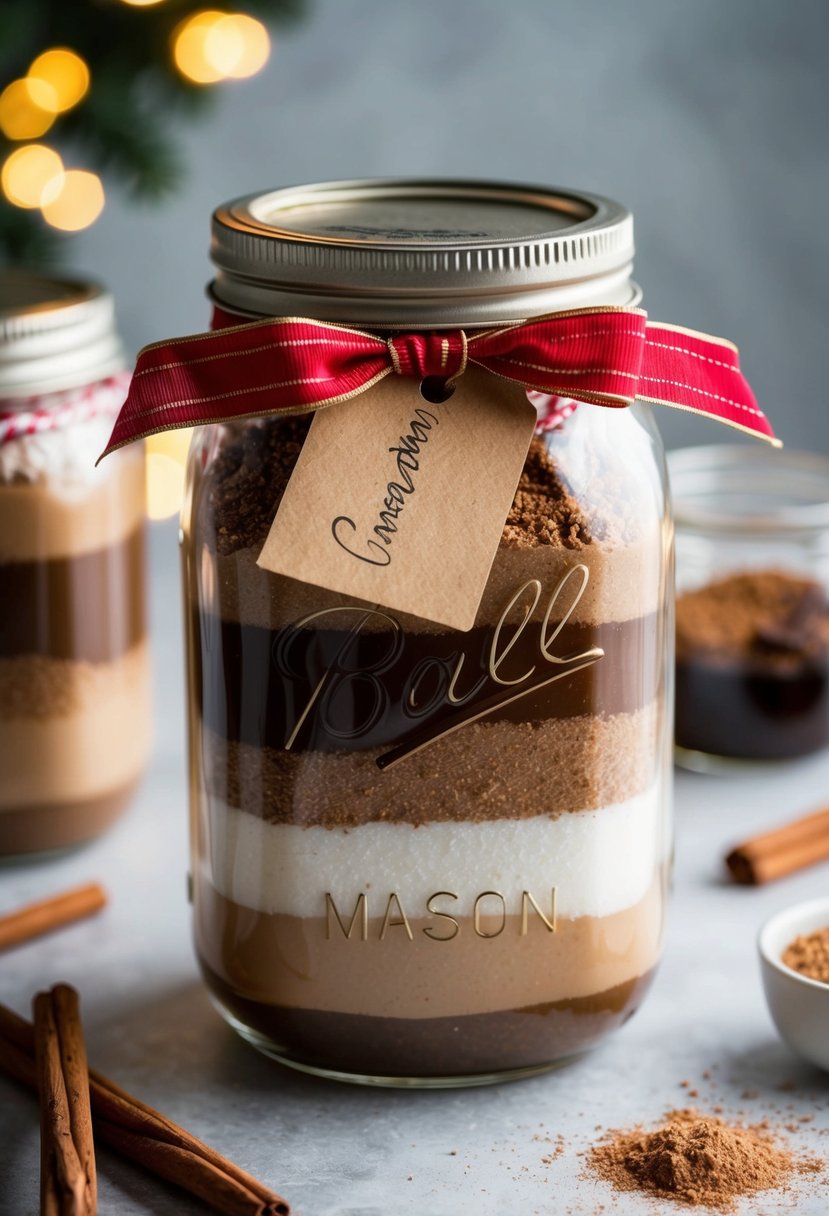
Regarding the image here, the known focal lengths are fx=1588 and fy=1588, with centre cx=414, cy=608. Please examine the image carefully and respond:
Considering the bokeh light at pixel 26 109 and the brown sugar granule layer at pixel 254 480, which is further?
the bokeh light at pixel 26 109

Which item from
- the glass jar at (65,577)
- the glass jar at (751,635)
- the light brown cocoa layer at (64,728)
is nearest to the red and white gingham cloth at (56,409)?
the glass jar at (65,577)

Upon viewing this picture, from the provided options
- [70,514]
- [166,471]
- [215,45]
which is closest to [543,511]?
[70,514]

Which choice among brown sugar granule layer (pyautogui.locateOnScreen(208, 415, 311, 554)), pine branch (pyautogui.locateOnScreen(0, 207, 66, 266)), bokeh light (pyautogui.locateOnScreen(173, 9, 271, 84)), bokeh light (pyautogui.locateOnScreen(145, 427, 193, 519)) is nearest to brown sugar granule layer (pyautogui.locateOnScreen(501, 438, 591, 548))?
brown sugar granule layer (pyautogui.locateOnScreen(208, 415, 311, 554))

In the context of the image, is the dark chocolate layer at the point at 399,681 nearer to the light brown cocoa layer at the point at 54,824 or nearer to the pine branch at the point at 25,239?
the light brown cocoa layer at the point at 54,824

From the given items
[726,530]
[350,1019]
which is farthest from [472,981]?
[726,530]

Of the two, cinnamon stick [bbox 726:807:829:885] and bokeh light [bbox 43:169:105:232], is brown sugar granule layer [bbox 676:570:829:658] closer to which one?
cinnamon stick [bbox 726:807:829:885]

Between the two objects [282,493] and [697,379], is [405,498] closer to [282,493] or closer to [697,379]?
[282,493]

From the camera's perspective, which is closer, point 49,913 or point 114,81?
point 49,913
